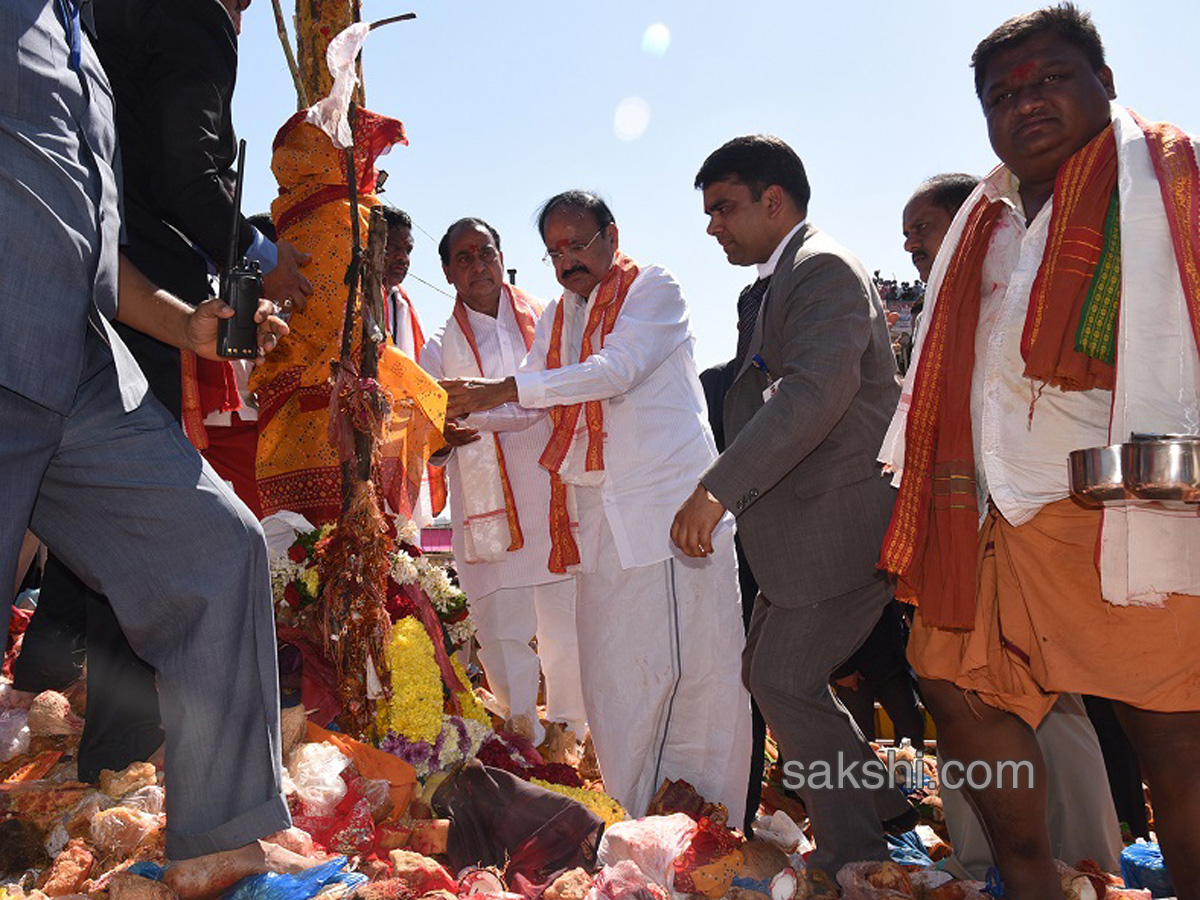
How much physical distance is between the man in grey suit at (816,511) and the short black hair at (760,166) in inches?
9.1

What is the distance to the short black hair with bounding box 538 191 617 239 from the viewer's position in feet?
14.8

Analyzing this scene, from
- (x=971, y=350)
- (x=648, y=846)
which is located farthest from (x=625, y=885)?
(x=971, y=350)

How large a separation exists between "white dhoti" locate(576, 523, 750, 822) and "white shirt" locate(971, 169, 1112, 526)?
158 cm

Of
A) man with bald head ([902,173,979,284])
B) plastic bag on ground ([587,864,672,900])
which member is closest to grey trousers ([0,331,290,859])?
plastic bag on ground ([587,864,672,900])

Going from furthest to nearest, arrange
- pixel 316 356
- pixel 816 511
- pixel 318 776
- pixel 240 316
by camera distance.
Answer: pixel 316 356 → pixel 816 511 → pixel 318 776 → pixel 240 316

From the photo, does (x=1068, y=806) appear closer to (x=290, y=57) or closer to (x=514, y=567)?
(x=514, y=567)

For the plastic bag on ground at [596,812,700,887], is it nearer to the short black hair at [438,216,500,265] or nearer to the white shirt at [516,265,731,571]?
the white shirt at [516,265,731,571]

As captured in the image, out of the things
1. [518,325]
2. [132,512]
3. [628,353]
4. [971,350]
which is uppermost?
[518,325]

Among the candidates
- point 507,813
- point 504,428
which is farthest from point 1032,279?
point 504,428

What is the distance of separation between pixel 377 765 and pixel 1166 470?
2387 mm

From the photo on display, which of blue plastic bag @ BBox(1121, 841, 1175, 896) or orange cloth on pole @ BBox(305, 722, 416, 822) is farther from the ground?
orange cloth on pole @ BBox(305, 722, 416, 822)

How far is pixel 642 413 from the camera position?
4312 millimetres

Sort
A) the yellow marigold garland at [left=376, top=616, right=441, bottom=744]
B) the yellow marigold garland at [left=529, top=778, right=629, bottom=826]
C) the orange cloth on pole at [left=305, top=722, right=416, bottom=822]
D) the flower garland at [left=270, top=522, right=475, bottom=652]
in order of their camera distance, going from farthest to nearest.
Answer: the flower garland at [left=270, top=522, right=475, bottom=652] < the yellow marigold garland at [left=376, top=616, right=441, bottom=744] < the yellow marigold garland at [left=529, top=778, right=629, bottom=826] < the orange cloth on pole at [left=305, top=722, right=416, bottom=822]
